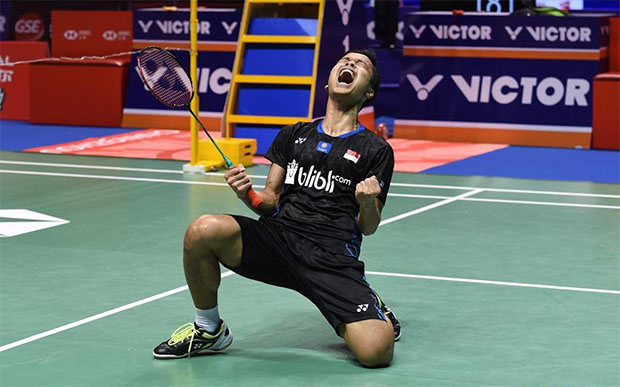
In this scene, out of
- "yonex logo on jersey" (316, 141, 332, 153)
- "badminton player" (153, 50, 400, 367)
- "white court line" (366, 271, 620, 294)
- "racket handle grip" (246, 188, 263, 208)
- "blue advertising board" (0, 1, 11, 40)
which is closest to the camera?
"badminton player" (153, 50, 400, 367)

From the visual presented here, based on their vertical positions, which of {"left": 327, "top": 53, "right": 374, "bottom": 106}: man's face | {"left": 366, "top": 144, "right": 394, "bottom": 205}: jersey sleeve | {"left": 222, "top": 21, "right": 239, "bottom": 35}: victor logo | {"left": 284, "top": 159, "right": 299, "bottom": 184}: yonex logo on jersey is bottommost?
{"left": 284, "top": 159, "right": 299, "bottom": 184}: yonex logo on jersey

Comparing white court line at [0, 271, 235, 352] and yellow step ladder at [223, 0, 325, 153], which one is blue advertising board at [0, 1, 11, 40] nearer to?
yellow step ladder at [223, 0, 325, 153]

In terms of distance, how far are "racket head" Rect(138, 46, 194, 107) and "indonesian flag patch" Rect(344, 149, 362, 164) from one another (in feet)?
3.63

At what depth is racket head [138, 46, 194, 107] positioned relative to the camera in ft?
19.8

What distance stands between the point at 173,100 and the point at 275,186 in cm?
91

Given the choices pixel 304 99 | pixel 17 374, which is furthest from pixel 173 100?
pixel 304 99

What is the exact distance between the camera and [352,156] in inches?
212

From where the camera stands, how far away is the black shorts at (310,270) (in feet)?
16.9

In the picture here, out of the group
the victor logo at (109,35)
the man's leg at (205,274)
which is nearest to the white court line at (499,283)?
the man's leg at (205,274)

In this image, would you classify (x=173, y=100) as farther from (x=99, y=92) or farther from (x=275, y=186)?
(x=99, y=92)

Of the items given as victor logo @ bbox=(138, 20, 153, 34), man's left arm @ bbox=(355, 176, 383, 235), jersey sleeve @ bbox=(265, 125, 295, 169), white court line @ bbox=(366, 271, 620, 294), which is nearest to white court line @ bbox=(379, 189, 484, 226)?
white court line @ bbox=(366, 271, 620, 294)

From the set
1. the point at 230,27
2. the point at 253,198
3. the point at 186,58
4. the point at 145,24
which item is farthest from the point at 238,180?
the point at 145,24

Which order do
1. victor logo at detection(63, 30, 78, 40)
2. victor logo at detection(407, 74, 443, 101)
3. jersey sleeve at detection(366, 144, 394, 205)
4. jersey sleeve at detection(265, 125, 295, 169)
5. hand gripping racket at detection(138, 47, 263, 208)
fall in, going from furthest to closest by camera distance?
1. victor logo at detection(63, 30, 78, 40)
2. victor logo at detection(407, 74, 443, 101)
3. hand gripping racket at detection(138, 47, 263, 208)
4. jersey sleeve at detection(265, 125, 295, 169)
5. jersey sleeve at detection(366, 144, 394, 205)

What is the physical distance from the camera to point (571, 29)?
13734mm
